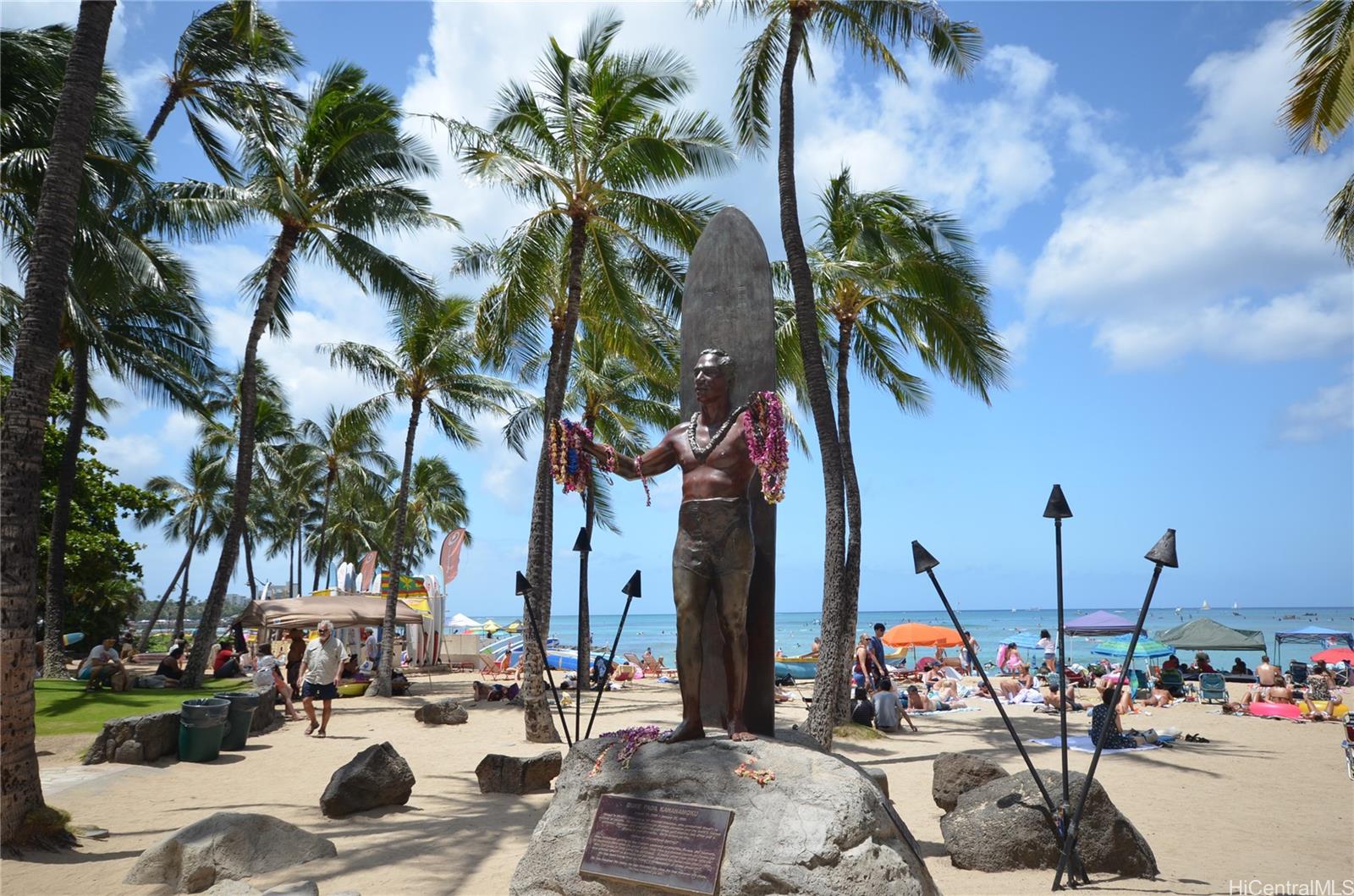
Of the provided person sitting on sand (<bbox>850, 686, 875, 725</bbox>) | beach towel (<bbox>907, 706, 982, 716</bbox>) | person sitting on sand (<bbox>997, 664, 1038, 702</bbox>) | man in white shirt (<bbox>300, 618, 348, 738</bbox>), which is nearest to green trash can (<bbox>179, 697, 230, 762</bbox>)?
man in white shirt (<bbox>300, 618, 348, 738</bbox>)

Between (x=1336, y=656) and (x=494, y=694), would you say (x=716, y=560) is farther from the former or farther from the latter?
(x=1336, y=656)

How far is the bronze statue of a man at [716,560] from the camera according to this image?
5.21 metres

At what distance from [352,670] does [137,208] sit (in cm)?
1124

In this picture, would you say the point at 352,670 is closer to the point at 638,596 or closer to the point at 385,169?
the point at 385,169

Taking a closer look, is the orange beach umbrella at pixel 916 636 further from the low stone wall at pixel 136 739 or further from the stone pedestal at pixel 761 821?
the stone pedestal at pixel 761 821

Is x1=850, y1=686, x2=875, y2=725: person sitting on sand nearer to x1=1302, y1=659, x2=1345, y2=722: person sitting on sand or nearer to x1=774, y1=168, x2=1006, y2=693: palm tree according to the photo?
x1=774, y1=168, x2=1006, y2=693: palm tree

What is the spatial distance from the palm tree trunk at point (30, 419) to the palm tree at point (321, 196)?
355 inches

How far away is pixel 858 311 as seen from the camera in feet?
51.0

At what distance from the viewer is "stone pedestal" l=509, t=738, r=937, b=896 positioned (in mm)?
4312

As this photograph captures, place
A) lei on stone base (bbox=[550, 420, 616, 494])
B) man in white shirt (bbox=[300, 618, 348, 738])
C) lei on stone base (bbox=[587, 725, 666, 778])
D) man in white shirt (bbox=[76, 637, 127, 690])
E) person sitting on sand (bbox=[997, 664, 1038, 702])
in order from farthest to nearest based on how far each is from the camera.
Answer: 1. person sitting on sand (bbox=[997, 664, 1038, 702])
2. man in white shirt (bbox=[76, 637, 127, 690])
3. man in white shirt (bbox=[300, 618, 348, 738])
4. lei on stone base (bbox=[550, 420, 616, 494])
5. lei on stone base (bbox=[587, 725, 666, 778])

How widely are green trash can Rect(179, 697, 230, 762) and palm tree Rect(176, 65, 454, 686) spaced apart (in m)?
6.36

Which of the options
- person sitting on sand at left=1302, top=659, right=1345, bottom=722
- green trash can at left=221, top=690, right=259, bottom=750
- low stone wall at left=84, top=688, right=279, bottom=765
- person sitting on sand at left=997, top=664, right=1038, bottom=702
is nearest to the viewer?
low stone wall at left=84, top=688, right=279, bottom=765

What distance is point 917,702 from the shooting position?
18.1m

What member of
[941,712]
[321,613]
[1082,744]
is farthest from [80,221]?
[941,712]
